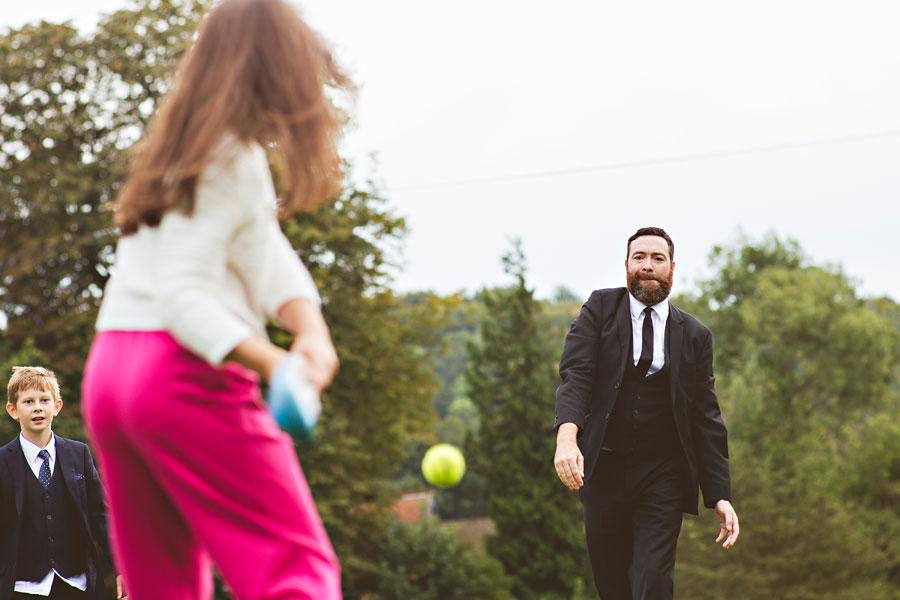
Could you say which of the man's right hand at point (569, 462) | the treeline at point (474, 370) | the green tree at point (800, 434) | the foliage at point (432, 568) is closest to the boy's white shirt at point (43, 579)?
the man's right hand at point (569, 462)

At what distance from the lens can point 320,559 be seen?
2158 mm

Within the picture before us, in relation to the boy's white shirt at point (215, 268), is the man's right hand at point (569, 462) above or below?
below

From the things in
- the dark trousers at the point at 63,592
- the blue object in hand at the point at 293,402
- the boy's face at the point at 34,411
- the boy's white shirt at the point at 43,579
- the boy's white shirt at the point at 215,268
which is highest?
the boy's white shirt at the point at 215,268

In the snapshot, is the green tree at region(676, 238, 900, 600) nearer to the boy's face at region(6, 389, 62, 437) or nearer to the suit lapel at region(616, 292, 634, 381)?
the suit lapel at region(616, 292, 634, 381)

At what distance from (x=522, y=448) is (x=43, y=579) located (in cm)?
3303

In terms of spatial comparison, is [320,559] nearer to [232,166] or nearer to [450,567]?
[232,166]

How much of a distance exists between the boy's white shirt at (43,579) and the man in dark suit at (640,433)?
8.05 ft

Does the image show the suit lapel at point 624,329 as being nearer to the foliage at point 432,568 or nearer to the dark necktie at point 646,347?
the dark necktie at point 646,347

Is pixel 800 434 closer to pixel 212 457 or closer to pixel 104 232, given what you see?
pixel 104 232

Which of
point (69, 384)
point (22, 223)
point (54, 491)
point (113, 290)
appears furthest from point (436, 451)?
point (113, 290)

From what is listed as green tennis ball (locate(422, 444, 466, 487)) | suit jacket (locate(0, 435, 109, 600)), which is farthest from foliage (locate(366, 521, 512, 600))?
suit jacket (locate(0, 435, 109, 600))

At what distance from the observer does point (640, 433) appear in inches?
199

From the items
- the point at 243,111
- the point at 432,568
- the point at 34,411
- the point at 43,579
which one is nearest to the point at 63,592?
the point at 43,579

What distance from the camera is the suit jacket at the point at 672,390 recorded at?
505 cm
